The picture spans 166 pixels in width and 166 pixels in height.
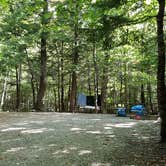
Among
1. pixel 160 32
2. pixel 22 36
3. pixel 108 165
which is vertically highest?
pixel 22 36

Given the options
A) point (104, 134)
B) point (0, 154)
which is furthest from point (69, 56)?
point (0, 154)

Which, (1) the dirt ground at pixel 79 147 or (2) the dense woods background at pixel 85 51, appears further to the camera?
(2) the dense woods background at pixel 85 51

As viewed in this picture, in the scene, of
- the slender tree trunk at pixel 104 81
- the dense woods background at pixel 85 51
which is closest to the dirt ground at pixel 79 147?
→ the dense woods background at pixel 85 51

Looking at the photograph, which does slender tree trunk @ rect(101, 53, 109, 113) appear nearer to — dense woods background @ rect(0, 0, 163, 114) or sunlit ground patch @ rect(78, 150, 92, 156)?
dense woods background @ rect(0, 0, 163, 114)

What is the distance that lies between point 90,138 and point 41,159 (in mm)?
2198

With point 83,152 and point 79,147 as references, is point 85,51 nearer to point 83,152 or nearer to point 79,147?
point 79,147

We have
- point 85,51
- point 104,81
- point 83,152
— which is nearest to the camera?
point 83,152

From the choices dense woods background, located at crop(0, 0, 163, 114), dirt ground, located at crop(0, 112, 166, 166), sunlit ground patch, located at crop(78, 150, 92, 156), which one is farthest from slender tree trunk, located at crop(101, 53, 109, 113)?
sunlit ground patch, located at crop(78, 150, 92, 156)

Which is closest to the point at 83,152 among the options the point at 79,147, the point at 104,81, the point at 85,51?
the point at 79,147

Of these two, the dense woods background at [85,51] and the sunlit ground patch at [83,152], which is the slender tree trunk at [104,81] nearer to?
the dense woods background at [85,51]

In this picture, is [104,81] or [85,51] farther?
[104,81]

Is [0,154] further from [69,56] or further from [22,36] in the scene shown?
[69,56]

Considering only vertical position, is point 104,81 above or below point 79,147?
above

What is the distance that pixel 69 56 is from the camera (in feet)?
64.2
